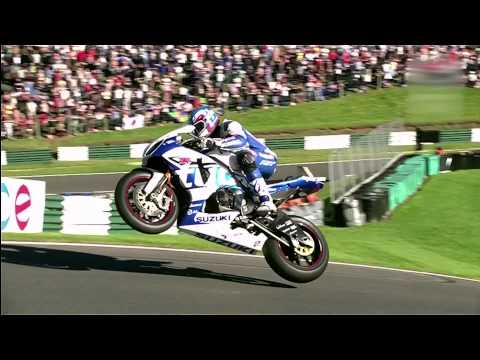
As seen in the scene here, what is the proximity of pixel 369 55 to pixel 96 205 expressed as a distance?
569 cm

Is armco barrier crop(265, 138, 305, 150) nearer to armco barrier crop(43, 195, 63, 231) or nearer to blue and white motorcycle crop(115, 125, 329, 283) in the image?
armco barrier crop(43, 195, 63, 231)

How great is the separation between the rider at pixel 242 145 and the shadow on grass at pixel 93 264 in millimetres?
1164

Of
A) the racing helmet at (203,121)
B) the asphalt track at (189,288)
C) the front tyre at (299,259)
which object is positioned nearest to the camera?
the asphalt track at (189,288)

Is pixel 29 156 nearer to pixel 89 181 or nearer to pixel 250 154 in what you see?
pixel 89 181

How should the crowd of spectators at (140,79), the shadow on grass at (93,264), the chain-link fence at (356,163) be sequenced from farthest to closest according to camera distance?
1. the chain-link fence at (356,163)
2. the crowd of spectators at (140,79)
3. the shadow on grass at (93,264)

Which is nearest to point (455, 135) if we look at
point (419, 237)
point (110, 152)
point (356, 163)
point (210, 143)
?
point (419, 237)

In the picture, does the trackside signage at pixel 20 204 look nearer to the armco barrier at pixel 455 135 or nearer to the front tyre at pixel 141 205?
the front tyre at pixel 141 205

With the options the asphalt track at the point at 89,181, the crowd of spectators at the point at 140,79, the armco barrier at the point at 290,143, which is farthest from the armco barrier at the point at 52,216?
the armco barrier at the point at 290,143

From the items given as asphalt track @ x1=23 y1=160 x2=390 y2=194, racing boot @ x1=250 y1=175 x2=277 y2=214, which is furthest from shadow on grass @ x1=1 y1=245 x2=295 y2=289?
asphalt track @ x1=23 y1=160 x2=390 y2=194

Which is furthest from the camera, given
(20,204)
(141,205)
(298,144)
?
(298,144)

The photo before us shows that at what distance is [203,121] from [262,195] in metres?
1.04

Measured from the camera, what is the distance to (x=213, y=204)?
7441 millimetres

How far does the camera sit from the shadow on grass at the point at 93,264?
7.89m

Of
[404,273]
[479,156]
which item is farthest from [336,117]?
[404,273]
